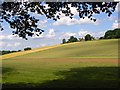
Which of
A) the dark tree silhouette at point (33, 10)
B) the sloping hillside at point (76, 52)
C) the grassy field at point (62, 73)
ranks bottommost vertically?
the sloping hillside at point (76, 52)

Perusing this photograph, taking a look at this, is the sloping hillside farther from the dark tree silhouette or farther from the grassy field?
the dark tree silhouette

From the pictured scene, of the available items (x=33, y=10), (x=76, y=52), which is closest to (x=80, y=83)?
Answer: (x=33, y=10)

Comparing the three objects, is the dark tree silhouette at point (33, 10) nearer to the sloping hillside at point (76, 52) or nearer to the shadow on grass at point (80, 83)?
the shadow on grass at point (80, 83)

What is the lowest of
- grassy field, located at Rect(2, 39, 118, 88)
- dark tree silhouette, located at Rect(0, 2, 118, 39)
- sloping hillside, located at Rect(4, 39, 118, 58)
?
sloping hillside, located at Rect(4, 39, 118, 58)

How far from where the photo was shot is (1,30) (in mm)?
17969

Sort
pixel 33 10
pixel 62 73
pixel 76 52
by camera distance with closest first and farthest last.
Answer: pixel 33 10
pixel 62 73
pixel 76 52

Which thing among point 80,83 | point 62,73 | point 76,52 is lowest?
point 76,52

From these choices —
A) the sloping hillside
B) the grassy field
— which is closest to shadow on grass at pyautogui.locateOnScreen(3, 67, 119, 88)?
the grassy field

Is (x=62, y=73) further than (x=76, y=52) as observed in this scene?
No

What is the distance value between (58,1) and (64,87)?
5.25 metres

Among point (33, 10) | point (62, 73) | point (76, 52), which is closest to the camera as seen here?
point (33, 10)

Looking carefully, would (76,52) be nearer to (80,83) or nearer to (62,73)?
(62,73)

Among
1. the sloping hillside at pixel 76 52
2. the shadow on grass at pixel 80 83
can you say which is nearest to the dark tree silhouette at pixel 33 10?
the shadow on grass at pixel 80 83

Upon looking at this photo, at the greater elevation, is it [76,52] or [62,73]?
[62,73]
